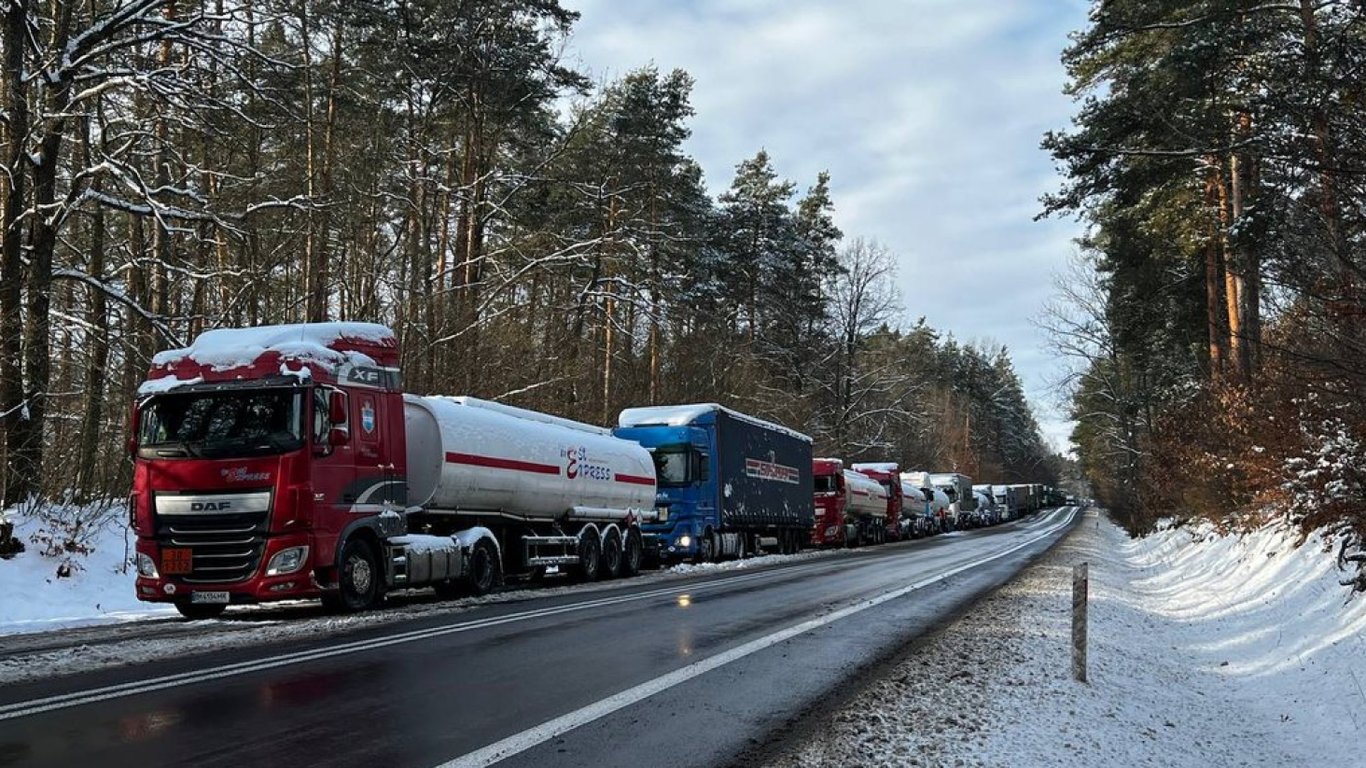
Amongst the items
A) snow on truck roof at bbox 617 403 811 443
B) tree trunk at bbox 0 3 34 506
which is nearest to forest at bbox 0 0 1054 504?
tree trunk at bbox 0 3 34 506

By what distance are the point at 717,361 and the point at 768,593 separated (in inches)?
1060

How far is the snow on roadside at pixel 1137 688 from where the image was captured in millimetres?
6062

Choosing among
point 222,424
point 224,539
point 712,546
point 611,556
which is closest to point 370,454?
point 222,424

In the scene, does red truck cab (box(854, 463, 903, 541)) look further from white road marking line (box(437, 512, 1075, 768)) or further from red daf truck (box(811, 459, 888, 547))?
white road marking line (box(437, 512, 1075, 768))

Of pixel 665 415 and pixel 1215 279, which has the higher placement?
pixel 1215 279

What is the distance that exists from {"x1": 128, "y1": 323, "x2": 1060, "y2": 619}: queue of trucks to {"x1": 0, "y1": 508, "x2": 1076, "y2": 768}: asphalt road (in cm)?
164

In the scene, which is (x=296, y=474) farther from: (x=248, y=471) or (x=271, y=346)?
(x=271, y=346)

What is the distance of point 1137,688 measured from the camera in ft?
27.2

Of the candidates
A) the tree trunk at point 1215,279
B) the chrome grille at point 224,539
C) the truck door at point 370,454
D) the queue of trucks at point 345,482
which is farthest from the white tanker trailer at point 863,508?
the chrome grille at point 224,539

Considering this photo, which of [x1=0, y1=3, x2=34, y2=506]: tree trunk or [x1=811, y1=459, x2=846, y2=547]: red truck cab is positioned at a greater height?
[x1=0, y1=3, x2=34, y2=506]: tree trunk

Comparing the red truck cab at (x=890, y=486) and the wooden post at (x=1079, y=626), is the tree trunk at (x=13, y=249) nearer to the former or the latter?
the wooden post at (x=1079, y=626)

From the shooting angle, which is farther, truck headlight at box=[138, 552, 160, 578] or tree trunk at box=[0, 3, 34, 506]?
tree trunk at box=[0, 3, 34, 506]

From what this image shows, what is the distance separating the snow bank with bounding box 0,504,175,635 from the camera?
12070mm

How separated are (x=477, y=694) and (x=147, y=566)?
6.55 m
